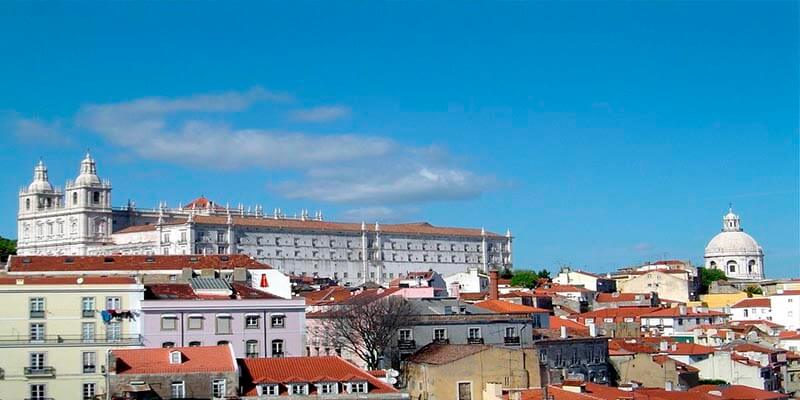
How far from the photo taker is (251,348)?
47031 millimetres

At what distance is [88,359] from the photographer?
44.4m

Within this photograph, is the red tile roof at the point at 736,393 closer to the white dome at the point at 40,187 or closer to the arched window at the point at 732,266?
the arched window at the point at 732,266

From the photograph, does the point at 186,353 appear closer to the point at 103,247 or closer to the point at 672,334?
the point at 672,334

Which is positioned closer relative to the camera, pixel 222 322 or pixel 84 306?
pixel 84 306

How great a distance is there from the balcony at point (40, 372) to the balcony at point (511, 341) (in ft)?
62.5

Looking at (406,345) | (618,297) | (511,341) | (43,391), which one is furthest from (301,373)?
(618,297)

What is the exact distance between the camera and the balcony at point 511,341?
53.2 meters

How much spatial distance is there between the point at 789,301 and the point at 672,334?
2307cm

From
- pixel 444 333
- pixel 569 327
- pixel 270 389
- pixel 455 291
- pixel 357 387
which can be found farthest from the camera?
pixel 455 291

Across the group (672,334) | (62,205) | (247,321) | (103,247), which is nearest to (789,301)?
(672,334)

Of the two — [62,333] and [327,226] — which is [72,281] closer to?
[62,333]

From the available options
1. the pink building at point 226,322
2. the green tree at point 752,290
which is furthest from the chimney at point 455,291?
the green tree at point 752,290

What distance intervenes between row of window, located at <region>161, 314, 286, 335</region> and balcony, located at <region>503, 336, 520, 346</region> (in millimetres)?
10465

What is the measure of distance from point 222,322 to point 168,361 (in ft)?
25.7
